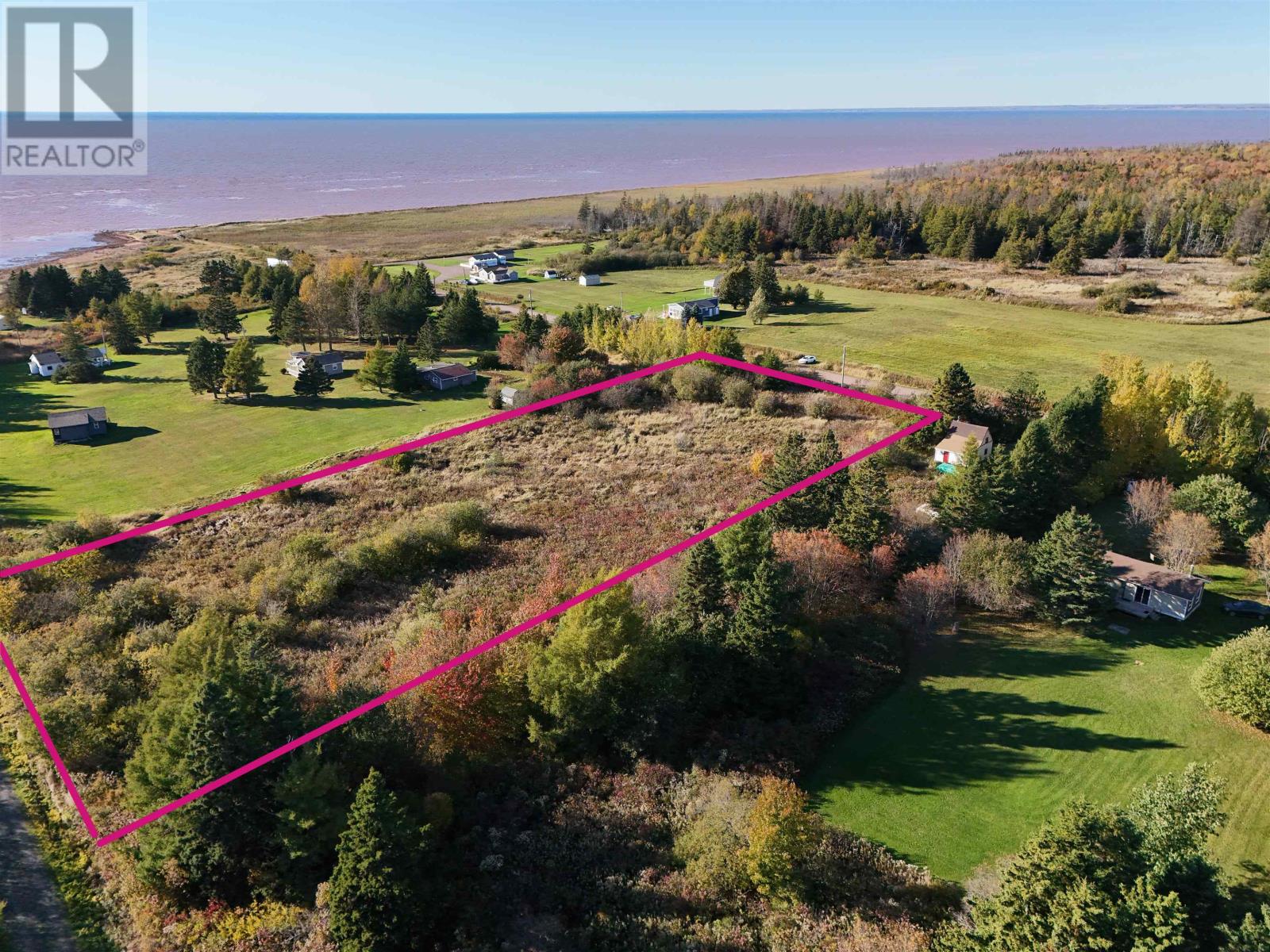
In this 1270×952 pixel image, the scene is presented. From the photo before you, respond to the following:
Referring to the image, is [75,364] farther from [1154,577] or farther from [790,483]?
[1154,577]

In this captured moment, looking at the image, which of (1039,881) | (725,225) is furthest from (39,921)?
(725,225)

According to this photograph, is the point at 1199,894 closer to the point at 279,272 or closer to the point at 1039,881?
the point at 1039,881

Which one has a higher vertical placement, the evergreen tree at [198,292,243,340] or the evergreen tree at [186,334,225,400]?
the evergreen tree at [198,292,243,340]

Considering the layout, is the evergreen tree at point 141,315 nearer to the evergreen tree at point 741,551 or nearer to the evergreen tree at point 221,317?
the evergreen tree at point 221,317

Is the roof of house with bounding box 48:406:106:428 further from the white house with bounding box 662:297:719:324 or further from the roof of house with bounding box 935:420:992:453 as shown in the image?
the roof of house with bounding box 935:420:992:453

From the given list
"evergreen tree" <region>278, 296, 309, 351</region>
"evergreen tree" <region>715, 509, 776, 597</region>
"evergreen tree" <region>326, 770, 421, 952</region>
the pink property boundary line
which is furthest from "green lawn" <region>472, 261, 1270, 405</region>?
"evergreen tree" <region>326, 770, 421, 952</region>

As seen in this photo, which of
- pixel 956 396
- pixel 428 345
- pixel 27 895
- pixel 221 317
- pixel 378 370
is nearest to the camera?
pixel 27 895

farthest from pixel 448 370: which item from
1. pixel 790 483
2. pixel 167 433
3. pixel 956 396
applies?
pixel 956 396
